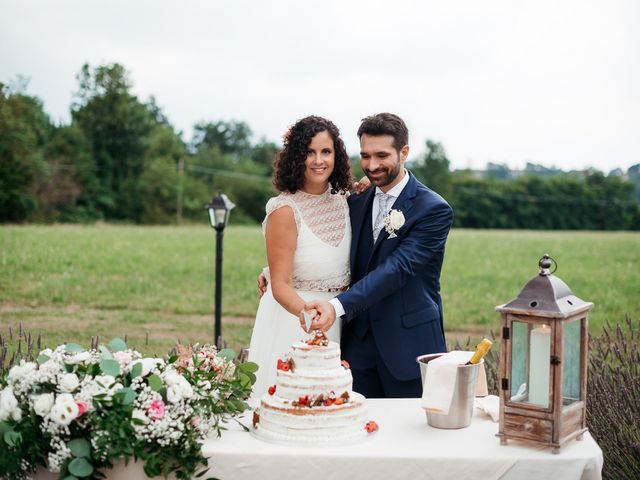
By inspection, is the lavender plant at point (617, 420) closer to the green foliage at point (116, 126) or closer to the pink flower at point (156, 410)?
the pink flower at point (156, 410)

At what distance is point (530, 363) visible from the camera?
3.26 meters

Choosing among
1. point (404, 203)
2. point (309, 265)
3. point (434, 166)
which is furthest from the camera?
point (434, 166)

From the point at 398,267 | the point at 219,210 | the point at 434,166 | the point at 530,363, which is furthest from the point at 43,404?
the point at 434,166

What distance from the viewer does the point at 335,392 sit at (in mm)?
3416

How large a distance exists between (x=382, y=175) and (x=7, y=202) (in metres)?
29.6

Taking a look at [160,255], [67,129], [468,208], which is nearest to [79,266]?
[160,255]

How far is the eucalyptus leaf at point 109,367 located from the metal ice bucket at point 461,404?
1.30 meters

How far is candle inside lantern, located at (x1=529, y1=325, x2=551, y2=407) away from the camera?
3213 millimetres

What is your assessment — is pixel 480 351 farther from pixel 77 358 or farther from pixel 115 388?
pixel 77 358

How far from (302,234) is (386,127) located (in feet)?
2.65

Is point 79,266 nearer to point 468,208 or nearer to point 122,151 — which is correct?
point 122,151

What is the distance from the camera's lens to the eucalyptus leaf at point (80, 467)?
3053 millimetres

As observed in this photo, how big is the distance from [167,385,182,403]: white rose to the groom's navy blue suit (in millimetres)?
1400

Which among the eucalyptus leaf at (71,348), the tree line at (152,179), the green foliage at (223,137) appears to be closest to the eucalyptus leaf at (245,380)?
the eucalyptus leaf at (71,348)
